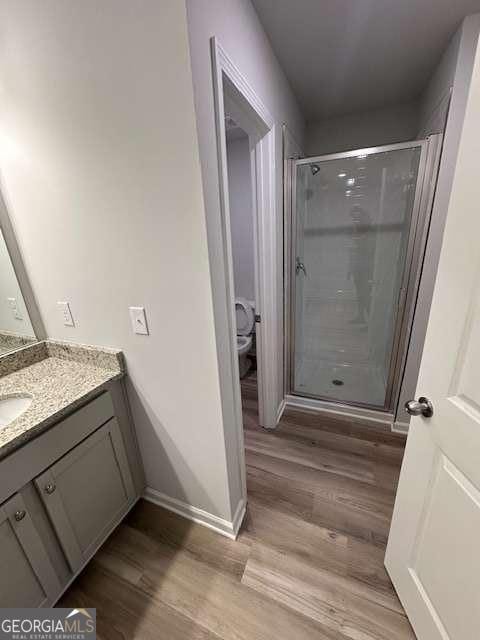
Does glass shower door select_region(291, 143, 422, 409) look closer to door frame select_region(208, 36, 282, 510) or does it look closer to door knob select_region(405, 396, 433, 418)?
door frame select_region(208, 36, 282, 510)

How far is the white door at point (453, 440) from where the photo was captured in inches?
26.0

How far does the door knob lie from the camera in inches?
32.7

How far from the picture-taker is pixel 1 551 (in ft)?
2.80

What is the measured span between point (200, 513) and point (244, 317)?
181 cm

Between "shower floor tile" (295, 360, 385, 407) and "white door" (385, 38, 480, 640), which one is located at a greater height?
"white door" (385, 38, 480, 640)

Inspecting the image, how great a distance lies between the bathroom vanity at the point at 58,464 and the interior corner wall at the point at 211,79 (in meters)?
0.59

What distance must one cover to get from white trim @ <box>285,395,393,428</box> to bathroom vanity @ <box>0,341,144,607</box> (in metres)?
1.38

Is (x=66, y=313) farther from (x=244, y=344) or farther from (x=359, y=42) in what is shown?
(x=359, y=42)

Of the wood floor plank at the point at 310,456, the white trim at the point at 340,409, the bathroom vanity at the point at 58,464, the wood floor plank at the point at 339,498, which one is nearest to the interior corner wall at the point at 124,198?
the bathroom vanity at the point at 58,464

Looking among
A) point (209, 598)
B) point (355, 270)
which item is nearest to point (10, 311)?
point (209, 598)

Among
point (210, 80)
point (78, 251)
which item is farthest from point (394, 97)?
point (78, 251)

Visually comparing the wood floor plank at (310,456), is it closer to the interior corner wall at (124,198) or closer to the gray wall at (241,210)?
the interior corner wall at (124,198)

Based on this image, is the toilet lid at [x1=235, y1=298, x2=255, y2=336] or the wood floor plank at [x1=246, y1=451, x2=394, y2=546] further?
the toilet lid at [x1=235, y1=298, x2=255, y2=336]

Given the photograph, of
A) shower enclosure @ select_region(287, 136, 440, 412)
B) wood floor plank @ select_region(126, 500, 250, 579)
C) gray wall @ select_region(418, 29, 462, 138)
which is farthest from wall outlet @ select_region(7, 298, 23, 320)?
gray wall @ select_region(418, 29, 462, 138)
